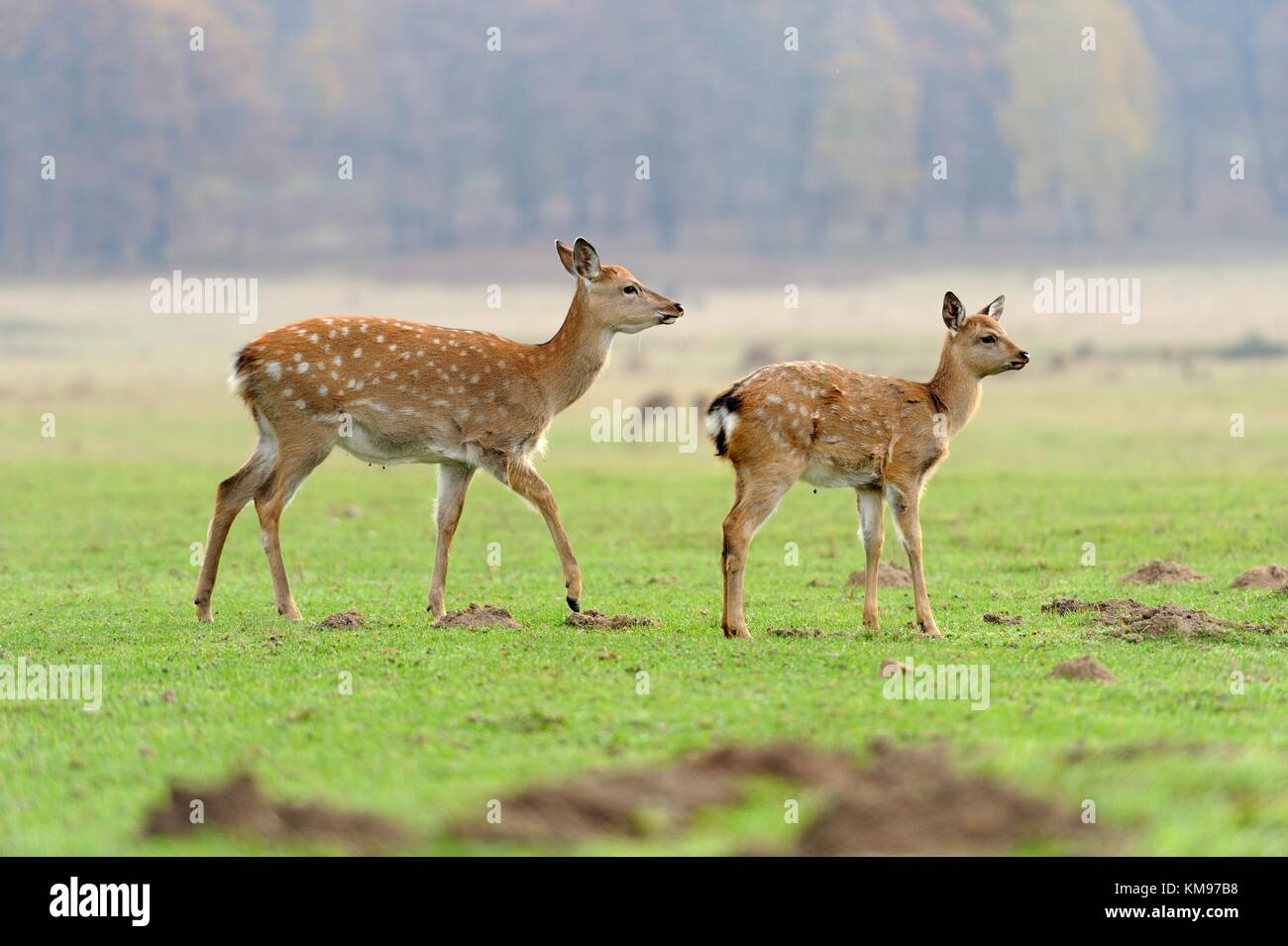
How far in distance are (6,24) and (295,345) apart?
88010 mm

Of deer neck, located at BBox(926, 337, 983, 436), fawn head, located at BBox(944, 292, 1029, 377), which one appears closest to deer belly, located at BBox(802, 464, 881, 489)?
deer neck, located at BBox(926, 337, 983, 436)

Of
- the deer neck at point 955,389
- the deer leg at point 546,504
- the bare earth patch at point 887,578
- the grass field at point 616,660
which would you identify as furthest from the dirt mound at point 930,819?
the bare earth patch at point 887,578

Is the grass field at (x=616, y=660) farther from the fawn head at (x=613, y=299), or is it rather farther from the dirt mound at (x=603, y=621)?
the fawn head at (x=613, y=299)

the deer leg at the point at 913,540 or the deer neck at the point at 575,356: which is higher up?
the deer neck at the point at 575,356

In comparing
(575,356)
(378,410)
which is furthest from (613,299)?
(378,410)

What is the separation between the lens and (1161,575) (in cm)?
1555

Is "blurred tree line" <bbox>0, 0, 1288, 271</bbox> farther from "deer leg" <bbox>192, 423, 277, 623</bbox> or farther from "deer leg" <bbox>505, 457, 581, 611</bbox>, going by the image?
"deer leg" <bbox>505, 457, 581, 611</bbox>

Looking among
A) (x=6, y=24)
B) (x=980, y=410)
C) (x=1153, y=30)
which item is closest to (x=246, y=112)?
(x=6, y=24)

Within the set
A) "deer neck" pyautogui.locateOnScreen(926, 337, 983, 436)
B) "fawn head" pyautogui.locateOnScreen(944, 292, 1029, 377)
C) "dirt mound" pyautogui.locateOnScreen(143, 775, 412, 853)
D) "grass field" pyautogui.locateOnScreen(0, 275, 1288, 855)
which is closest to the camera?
"dirt mound" pyautogui.locateOnScreen(143, 775, 412, 853)

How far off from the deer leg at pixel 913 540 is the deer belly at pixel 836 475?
222 mm

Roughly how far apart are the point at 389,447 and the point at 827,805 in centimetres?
676

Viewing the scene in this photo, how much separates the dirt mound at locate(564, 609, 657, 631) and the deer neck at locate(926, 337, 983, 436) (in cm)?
286

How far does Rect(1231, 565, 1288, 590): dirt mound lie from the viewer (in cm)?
1477

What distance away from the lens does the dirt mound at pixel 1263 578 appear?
14.8 meters
